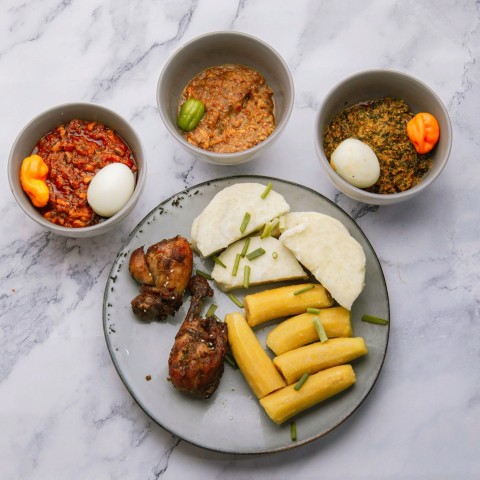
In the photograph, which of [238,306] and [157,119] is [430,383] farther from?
[157,119]

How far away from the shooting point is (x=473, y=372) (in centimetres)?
333

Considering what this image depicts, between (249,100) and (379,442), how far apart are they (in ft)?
5.22

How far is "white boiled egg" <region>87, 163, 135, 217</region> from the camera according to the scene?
3.09m

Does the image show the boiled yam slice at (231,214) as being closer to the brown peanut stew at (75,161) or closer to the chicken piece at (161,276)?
the chicken piece at (161,276)

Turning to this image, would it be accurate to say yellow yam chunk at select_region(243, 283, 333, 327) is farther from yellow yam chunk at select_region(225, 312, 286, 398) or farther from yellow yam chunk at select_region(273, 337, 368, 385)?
yellow yam chunk at select_region(273, 337, 368, 385)

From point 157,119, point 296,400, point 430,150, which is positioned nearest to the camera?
point 296,400

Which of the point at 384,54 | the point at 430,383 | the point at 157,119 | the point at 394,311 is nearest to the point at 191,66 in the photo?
the point at 157,119

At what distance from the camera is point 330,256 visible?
3.15m

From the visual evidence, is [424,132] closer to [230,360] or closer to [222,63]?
[222,63]

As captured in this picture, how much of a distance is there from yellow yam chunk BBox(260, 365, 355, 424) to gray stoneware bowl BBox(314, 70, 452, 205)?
2.43 feet

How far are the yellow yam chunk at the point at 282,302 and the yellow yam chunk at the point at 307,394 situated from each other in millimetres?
290

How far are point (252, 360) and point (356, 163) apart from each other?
3.01 feet

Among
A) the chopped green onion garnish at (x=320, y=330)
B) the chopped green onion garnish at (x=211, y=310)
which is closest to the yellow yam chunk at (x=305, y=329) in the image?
the chopped green onion garnish at (x=320, y=330)

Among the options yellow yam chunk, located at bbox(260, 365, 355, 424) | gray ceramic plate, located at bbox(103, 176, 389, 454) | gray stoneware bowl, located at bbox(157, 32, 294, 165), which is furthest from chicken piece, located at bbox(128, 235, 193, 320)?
yellow yam chunk, located at bbox(260, 365, 355, 424)
